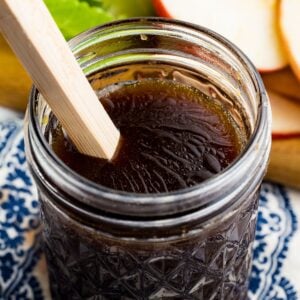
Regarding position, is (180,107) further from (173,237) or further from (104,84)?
(173,237)

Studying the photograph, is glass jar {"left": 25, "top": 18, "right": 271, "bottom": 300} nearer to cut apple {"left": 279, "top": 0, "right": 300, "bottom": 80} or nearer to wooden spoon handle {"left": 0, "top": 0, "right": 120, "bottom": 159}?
wooden spoon handle {"left": 0, "top": 0, "right": 120, "bottom": 159}

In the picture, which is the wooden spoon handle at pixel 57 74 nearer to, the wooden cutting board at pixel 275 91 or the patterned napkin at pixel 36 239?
the patterned napkin at pixel 36 239

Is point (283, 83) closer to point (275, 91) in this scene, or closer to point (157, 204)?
point (275, 91)

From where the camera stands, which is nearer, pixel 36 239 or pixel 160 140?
pixel 160 140

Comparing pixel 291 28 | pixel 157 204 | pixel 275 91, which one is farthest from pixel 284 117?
pixel 157 204

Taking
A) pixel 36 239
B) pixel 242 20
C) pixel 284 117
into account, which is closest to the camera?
pixel 36 239

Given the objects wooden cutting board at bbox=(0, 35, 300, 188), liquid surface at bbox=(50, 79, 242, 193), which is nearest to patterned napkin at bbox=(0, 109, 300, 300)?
wooden cutting board at bbox=(0, 35, 300, 188)
